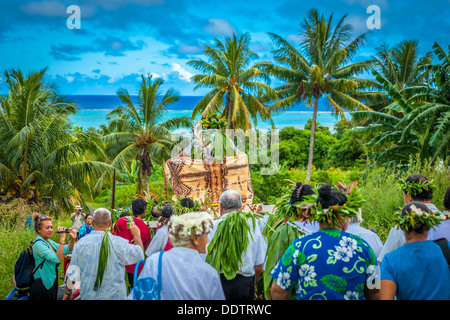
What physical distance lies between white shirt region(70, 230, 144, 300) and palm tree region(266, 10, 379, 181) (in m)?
27.0

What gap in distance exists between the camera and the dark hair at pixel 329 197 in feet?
9.84

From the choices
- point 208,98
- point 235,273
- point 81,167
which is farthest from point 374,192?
point 208,98

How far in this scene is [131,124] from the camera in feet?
92.8

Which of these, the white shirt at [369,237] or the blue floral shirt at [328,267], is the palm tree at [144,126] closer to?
the white shirt at [369,237]

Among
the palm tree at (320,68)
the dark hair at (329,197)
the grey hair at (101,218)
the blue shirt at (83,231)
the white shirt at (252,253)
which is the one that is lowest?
the blue shirt at (83,231)

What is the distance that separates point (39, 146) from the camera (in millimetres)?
15797

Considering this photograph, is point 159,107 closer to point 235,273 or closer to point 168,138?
point 168,138

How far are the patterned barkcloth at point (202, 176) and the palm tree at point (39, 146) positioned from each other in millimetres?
8928

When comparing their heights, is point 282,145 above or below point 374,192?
above

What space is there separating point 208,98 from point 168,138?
13.2 ft

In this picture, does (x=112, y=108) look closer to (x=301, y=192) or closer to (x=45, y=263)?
(x=45, y=263)

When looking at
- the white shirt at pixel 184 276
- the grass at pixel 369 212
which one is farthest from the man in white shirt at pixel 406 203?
the white shirt at pixel 184 276

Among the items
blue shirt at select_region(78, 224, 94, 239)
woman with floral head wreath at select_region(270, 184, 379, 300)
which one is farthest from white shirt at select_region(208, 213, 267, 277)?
blue shirt at select_region(78, 224, 94, 239)

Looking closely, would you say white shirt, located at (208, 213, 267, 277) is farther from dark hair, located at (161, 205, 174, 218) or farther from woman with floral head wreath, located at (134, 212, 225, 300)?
woman with floral head wreath, located at (134, 212, 225, 300)
